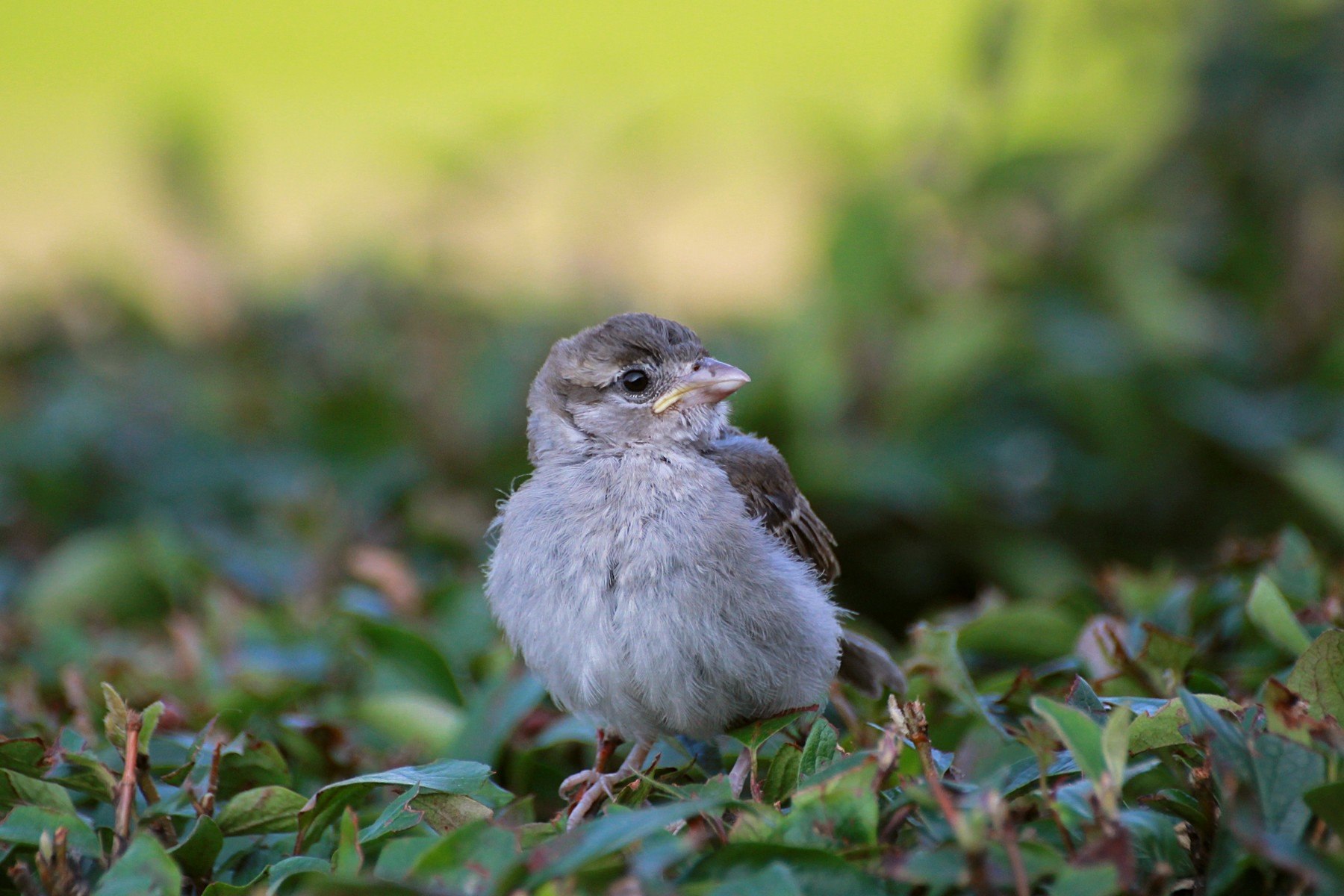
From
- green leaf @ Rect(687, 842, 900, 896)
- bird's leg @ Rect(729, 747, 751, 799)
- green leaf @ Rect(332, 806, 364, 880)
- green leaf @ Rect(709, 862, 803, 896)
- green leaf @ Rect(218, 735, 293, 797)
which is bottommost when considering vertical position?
green leaf @ Rect(218, 735, 293, 797)

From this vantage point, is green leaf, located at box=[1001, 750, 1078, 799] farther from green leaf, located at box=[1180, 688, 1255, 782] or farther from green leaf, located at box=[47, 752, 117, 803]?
green leaf, located at box=[47, 752, 117, 803]

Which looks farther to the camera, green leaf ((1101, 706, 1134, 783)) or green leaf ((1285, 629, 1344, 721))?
green leaf ((1285, 629, 1344, 721))

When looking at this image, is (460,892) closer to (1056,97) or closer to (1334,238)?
(1334,238)

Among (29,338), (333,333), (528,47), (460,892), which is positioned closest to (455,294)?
(333,333)

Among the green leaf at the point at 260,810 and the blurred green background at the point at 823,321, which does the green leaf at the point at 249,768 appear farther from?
the blurred green background at the point at 823,321

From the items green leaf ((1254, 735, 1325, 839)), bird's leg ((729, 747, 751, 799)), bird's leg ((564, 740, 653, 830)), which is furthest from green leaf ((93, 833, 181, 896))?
green leaf ((1254, 735, 1325, 839))
